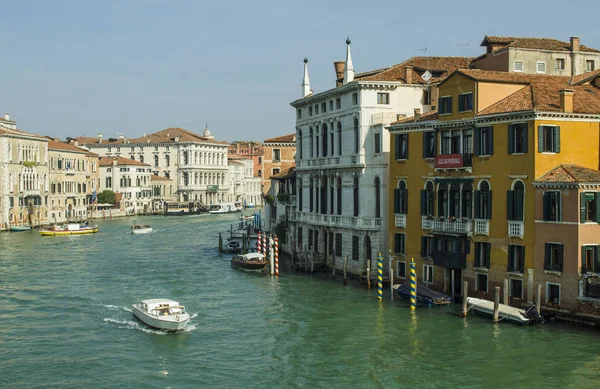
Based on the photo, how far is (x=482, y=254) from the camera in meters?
23.2

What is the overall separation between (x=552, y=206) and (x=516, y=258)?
1880 millimetres

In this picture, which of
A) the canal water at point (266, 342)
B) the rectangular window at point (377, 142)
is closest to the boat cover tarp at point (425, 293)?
the canal water at point (266, 342)

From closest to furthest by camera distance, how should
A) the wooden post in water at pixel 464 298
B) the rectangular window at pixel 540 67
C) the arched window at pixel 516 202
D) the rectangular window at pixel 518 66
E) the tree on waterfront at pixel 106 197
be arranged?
the arched window at pixel 516 202 → the wooden post in water at pixel 464 298 → the rectangular window at pixel 518 66 → the rectangular window at pixel 540 67 → the tree on waterfront at pixel 106 197

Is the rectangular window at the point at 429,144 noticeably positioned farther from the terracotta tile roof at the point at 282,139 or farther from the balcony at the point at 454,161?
the terracotta tile roof at the point at 282,139

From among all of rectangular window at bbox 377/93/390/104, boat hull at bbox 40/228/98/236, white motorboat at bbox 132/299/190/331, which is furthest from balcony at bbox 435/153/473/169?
boat hull at bbox 40/228/98/236

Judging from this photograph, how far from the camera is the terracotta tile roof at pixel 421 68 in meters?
30.3

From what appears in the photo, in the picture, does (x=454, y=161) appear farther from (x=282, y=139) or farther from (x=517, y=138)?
(x=282, y=139)

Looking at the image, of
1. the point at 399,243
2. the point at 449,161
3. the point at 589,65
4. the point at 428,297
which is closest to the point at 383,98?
the point at 399,243

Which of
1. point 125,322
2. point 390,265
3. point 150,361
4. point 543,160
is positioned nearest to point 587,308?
point 543,160

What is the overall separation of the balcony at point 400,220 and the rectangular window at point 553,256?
654cm

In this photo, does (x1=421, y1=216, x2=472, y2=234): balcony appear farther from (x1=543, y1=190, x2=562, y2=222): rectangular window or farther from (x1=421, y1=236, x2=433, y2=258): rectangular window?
(x1=543, y1=190, x2=562, y2=222): rectangular window

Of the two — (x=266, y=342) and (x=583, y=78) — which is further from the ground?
(x=583, y=78)

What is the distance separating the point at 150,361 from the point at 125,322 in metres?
4.52

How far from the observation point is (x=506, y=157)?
22359 millimetres
